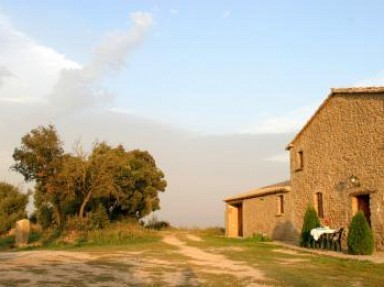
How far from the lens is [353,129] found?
819 inches

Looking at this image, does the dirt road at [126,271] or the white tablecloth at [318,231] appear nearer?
the dirt road at [126,271]

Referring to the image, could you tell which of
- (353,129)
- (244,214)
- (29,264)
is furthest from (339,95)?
(29,264)

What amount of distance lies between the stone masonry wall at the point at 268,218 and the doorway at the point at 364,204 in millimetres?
5283

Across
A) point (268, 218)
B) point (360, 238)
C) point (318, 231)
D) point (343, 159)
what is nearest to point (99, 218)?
point (268, 218)

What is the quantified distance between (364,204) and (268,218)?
792 centimetres

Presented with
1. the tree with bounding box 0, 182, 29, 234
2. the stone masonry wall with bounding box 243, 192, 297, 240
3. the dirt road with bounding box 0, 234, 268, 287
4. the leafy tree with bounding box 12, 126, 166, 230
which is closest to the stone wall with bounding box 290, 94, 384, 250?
the stone masonry wall with bounding box 243, 192, 297, 240

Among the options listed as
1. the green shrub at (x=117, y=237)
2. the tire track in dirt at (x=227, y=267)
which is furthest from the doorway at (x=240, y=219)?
the tire track in dirt at (x=227, y=267)

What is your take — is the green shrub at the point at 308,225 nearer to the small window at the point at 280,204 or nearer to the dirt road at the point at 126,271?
the small window at the point at 280,204

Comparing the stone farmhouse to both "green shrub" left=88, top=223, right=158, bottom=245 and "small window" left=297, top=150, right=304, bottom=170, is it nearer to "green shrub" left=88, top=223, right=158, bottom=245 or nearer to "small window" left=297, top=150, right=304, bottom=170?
"small window" left=297, top=150, right=304, bottom=170

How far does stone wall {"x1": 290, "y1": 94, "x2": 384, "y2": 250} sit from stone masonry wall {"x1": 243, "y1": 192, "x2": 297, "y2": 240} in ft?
2.44

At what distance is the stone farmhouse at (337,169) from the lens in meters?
19.5

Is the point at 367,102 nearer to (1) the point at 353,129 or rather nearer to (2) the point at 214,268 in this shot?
(1) the point at 353,129

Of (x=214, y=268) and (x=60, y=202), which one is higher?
(x=60, y=202)

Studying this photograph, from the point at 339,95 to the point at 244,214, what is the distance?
1155cm
